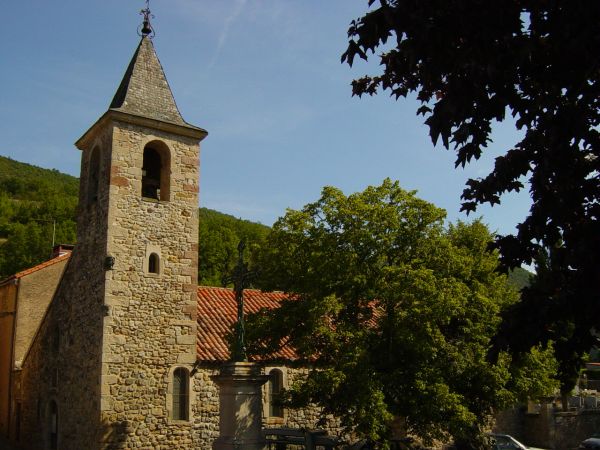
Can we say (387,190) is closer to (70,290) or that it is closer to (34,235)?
(70,290)

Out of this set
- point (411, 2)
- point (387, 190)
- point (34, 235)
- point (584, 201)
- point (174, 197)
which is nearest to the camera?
point (411, 2)

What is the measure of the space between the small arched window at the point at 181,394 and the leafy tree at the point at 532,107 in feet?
38.9

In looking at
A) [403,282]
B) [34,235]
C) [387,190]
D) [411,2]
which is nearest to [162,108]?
[387,190]

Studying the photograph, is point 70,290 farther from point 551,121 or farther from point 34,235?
point 34,235

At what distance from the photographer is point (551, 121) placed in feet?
22.7

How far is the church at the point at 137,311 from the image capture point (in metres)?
16.7

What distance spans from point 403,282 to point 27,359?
1436 cm

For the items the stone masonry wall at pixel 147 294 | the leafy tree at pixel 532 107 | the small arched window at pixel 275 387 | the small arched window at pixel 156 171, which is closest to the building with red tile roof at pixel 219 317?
the small arched window at pixel 275 387

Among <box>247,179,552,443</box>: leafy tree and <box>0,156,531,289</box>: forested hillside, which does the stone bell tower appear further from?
<box>0,156,531,289</box>: forested hillside

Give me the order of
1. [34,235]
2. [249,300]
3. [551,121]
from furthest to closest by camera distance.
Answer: [34,235], [249,300], [551,121]

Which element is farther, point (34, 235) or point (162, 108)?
point (34, 235)

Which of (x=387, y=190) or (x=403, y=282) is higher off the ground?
(x=387, y=190)

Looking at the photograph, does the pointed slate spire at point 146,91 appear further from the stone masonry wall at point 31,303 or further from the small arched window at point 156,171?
the stone masonry wall at point 31,303

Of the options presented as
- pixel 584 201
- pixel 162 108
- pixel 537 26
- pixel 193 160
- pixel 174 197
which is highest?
pixel 162 108
